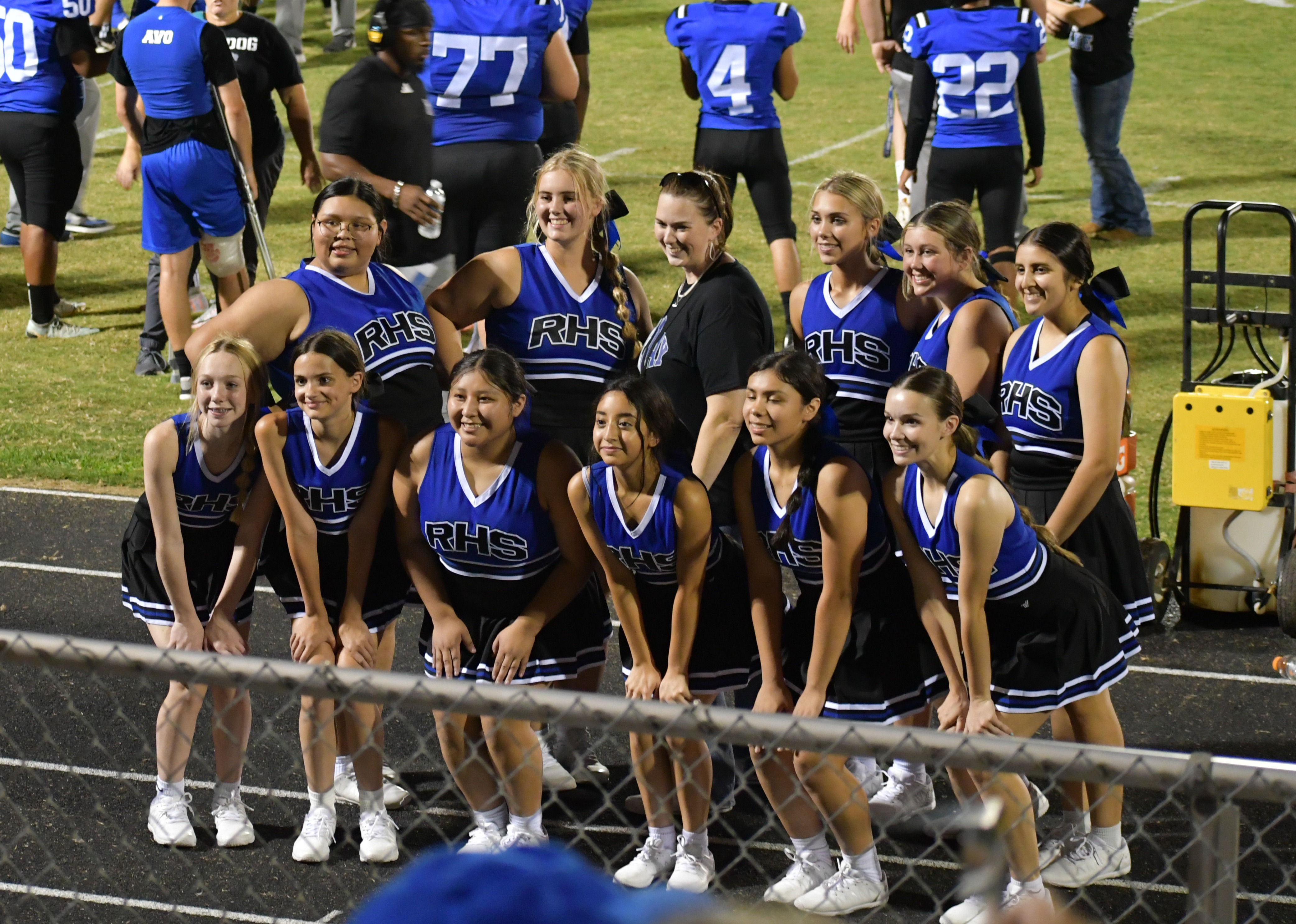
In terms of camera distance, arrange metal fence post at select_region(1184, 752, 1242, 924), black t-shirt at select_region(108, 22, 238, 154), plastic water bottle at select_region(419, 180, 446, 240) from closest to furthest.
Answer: metal fence post at select_region(1184, 752, 1242, 924), plastic water bottle at select_region(419, 180, 446, 240), black t-shirt at select_region(108, 22, 238, 154)

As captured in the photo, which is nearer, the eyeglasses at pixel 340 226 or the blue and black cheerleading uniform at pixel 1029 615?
the blue and black cheerleading uniform at pixel 1029 615

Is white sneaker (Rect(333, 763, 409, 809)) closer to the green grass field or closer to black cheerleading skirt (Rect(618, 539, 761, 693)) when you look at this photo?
black cheerleading skirt (Rect(618, 539, 761, 693))

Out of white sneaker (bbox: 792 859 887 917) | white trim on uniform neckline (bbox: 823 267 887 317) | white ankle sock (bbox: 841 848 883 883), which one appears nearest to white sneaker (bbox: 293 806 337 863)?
white sneaker (bbox: 792 859 887 917)

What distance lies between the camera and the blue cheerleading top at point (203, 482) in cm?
457

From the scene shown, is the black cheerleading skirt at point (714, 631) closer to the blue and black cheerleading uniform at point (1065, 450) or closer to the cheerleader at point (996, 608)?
the cheerleader at point (996, 608)

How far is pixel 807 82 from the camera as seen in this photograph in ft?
59.6

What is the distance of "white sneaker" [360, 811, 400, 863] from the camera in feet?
14.9

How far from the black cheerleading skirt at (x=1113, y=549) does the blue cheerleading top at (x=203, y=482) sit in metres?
2.22

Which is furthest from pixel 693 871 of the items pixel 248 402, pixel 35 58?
pixel 35 58

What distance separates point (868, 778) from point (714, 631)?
92 centimetres

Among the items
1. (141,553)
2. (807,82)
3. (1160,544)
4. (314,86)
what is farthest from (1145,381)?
(314,86)

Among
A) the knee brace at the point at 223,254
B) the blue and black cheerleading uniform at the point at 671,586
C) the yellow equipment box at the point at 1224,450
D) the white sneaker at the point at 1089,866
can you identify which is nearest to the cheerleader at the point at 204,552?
the blue and black cheerleading uniform at the point at 671,586

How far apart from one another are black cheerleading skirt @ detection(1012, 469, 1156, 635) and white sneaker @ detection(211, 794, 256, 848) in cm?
241

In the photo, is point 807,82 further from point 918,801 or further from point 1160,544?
point 918,801
